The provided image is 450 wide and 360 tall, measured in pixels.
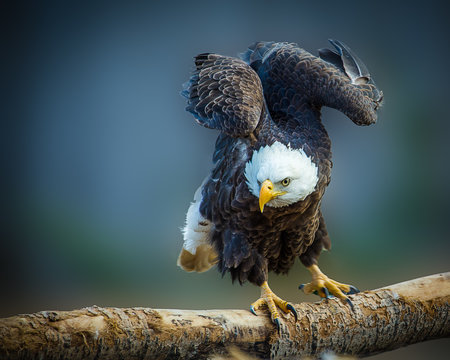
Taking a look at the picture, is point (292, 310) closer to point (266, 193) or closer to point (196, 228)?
point (266, 193)

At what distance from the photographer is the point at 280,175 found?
6.70 ft

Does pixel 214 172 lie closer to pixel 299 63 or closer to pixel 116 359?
pixel 299 63

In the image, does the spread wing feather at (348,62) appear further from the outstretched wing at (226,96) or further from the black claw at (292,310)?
the black claw at (292,310)

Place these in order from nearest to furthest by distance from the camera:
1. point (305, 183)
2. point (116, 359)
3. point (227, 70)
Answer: point (116, 359)
point (305, 183)
point (227, 70)

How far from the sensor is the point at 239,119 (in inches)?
81.9

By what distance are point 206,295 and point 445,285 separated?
172 centimetres

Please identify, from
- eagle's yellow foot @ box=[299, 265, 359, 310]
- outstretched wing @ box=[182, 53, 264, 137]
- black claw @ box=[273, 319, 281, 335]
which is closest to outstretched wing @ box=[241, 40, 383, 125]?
outstretched wing @ box=[182, 53, 264, 137]

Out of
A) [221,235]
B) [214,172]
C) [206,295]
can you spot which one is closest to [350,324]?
[221,235]

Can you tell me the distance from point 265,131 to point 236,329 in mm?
814

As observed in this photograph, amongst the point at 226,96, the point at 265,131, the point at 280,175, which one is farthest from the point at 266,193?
the point at 226,96

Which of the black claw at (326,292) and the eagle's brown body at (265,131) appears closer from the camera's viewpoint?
the eagle's brown body at (265,131)

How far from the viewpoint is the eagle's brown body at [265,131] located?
2.19m

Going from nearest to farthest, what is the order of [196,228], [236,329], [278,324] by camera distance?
[236,329] → [278,324] → [196,228]

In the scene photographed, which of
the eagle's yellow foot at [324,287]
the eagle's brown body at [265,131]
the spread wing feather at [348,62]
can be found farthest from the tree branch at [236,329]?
the spread wing feather at [348,62]
